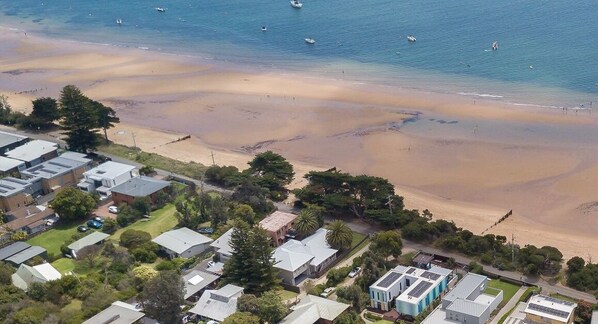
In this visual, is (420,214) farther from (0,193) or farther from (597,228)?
(0,193)

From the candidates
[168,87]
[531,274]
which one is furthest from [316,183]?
[168,87]

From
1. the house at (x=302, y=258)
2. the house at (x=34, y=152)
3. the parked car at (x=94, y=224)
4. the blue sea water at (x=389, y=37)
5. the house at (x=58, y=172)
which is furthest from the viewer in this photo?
the blue sea water at (x=389, y=37)

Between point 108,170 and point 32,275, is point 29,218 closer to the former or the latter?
point 108,170

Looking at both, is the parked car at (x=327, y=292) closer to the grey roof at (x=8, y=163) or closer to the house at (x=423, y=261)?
the house at (x=423, y=261)

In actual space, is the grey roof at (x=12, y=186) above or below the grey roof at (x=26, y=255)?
above

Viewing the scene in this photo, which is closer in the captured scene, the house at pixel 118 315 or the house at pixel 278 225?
the house at pixel 118 315

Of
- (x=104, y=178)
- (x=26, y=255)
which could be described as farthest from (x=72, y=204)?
(x=26, y=255)

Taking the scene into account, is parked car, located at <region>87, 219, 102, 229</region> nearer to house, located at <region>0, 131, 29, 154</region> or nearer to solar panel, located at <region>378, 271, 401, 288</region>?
house, located at <region>0, 131, 29, 154</region>

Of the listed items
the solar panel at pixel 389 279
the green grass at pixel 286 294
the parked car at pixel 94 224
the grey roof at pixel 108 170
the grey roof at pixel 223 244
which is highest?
the grey roof at pixel 108 170

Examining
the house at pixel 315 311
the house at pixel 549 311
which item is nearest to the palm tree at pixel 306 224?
the house at pixel 315 311
